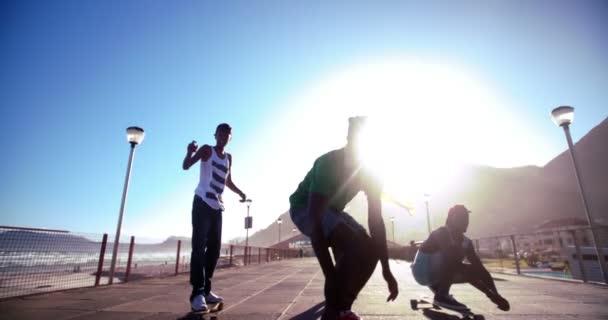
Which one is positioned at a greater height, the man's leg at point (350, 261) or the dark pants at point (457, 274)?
the man's leg at point (350, 261)

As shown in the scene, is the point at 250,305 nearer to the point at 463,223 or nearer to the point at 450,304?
the point at 450,304

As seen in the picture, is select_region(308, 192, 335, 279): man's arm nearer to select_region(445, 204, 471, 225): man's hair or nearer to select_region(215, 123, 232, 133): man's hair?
select_region(445, 204, 471, 225): man's hair

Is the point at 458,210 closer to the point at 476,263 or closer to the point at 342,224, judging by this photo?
the point at 476,263

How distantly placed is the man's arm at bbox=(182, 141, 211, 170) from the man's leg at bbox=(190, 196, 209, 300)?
1.35 feet

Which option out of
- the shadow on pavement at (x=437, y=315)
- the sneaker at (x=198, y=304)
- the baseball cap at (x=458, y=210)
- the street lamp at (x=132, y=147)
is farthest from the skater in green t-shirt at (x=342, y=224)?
the street lamp at (x=132, y=147)

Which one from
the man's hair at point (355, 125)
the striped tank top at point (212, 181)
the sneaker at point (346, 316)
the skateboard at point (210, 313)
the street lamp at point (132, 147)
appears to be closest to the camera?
the sneaker at point (346, 316)

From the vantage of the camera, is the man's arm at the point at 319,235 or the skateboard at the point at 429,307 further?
the skateboard at the point at 429,307

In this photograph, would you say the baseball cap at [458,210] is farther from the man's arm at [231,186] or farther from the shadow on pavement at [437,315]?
the man's arm at [231,186]

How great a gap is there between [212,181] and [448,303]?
3.02 metres

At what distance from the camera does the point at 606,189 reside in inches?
4063

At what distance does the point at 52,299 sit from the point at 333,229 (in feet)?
16.8

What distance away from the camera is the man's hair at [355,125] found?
2.05m

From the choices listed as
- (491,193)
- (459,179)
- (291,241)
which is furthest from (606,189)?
(291,241)

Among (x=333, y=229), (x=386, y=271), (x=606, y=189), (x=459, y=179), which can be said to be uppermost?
(x=459, y=179)
